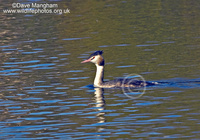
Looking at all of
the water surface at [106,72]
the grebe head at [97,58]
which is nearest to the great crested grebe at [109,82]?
the grebe head at [97,58]

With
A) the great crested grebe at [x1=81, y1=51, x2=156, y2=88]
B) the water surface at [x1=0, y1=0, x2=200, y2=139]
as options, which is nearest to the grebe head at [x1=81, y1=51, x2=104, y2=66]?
the great crested grebe at [x1=81, y1=51, x2=156, y2=88]

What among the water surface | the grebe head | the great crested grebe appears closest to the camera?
the water surface

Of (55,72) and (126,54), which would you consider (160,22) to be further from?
(55,72)

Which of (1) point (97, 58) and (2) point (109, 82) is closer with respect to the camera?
(2) point (109, 82)

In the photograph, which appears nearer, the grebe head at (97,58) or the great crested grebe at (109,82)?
the great crested grebe at (109,82)

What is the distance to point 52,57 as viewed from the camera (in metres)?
25.1

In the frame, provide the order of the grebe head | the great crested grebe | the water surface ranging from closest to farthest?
the water surface, the great crested grebe, the grebe head

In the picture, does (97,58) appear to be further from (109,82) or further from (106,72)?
(106,72)

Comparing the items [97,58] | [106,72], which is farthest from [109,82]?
[106,72]

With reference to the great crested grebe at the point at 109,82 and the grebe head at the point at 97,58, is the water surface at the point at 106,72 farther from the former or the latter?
the grebe head at the point at 97,58

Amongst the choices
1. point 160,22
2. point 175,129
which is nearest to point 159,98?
point 175,129

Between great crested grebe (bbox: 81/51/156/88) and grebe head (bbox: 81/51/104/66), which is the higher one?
grebe head (bbox: 81/51/104/66)

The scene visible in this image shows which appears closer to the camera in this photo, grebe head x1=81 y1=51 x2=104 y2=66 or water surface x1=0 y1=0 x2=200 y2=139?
water surface x1=0 y1=0 x2=200 y2=139

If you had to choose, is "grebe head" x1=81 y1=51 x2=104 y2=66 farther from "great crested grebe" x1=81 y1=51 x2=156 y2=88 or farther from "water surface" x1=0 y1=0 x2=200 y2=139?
"water surface" x1=0 y1=0 x2=200 y2=139
